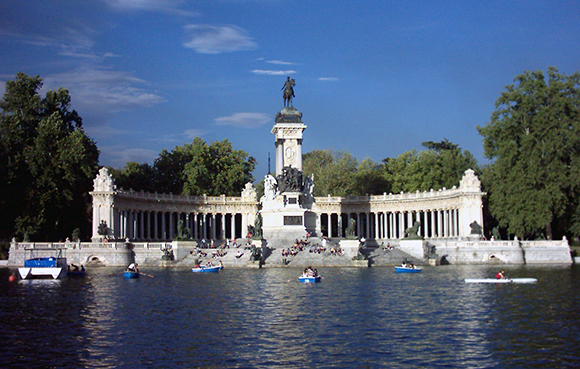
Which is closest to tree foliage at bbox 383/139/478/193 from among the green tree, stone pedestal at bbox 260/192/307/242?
stone pedestal at bbox 260/192/307/242

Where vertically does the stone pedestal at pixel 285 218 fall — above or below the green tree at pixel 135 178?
below

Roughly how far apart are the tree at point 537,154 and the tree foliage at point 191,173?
4149cm

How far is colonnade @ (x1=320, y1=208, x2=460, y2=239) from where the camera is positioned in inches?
3408

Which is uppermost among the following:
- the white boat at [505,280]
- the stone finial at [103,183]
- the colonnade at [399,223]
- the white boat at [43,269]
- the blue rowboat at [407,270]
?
the stone finial at [103,183]

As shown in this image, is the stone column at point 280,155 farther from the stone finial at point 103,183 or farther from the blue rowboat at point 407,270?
the blue rowboat at point 407,270

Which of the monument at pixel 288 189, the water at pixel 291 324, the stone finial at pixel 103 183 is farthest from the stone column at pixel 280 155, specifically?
the water at pixel 291 324

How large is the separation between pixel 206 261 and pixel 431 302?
31.3m

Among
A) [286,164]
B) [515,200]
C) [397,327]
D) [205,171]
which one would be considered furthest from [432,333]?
[205,171]

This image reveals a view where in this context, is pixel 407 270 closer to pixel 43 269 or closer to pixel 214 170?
pixel 43 269

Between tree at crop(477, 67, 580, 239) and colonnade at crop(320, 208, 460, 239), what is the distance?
10481 millimetres

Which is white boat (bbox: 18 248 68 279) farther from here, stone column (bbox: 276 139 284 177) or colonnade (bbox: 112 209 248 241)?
stone column (bbox: 276 139 284 177)

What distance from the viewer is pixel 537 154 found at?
233ft

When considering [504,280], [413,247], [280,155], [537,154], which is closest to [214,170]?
[280,155]

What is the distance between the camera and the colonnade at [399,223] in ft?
284
